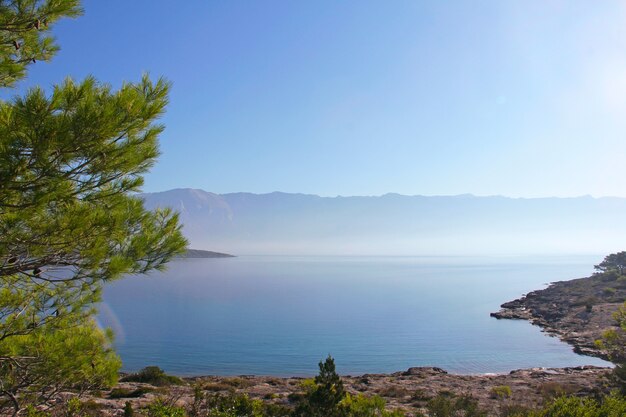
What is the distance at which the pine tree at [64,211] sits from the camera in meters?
5.35

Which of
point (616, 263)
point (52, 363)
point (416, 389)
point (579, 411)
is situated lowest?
point (416, 389)

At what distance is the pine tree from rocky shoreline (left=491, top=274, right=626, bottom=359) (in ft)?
139

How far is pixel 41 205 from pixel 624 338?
21.4m

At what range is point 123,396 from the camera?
20266 mm

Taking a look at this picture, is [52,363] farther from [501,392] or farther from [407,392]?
[501,392]

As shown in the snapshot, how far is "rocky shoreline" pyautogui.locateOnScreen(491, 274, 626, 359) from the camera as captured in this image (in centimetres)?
4622

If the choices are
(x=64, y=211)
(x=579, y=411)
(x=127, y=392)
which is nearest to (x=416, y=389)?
(x=127, y=392)

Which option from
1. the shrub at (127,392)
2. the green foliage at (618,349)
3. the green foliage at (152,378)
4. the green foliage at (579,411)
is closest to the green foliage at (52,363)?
the green foliage at (579,411)

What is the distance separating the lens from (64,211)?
20.1ft

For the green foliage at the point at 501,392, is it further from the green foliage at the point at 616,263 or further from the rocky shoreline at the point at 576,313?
the green foliage at the point at 616,263

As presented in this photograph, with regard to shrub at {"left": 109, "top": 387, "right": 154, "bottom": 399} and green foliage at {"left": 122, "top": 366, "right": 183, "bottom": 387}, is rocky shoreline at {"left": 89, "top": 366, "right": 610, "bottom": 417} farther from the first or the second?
green foliage at {"left": 122, "top": 366, "right": 183, "bottom": 387}

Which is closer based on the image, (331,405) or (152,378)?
(331,405)

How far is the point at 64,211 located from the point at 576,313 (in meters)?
68.3

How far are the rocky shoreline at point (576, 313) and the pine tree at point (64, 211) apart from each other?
42.2 metres
